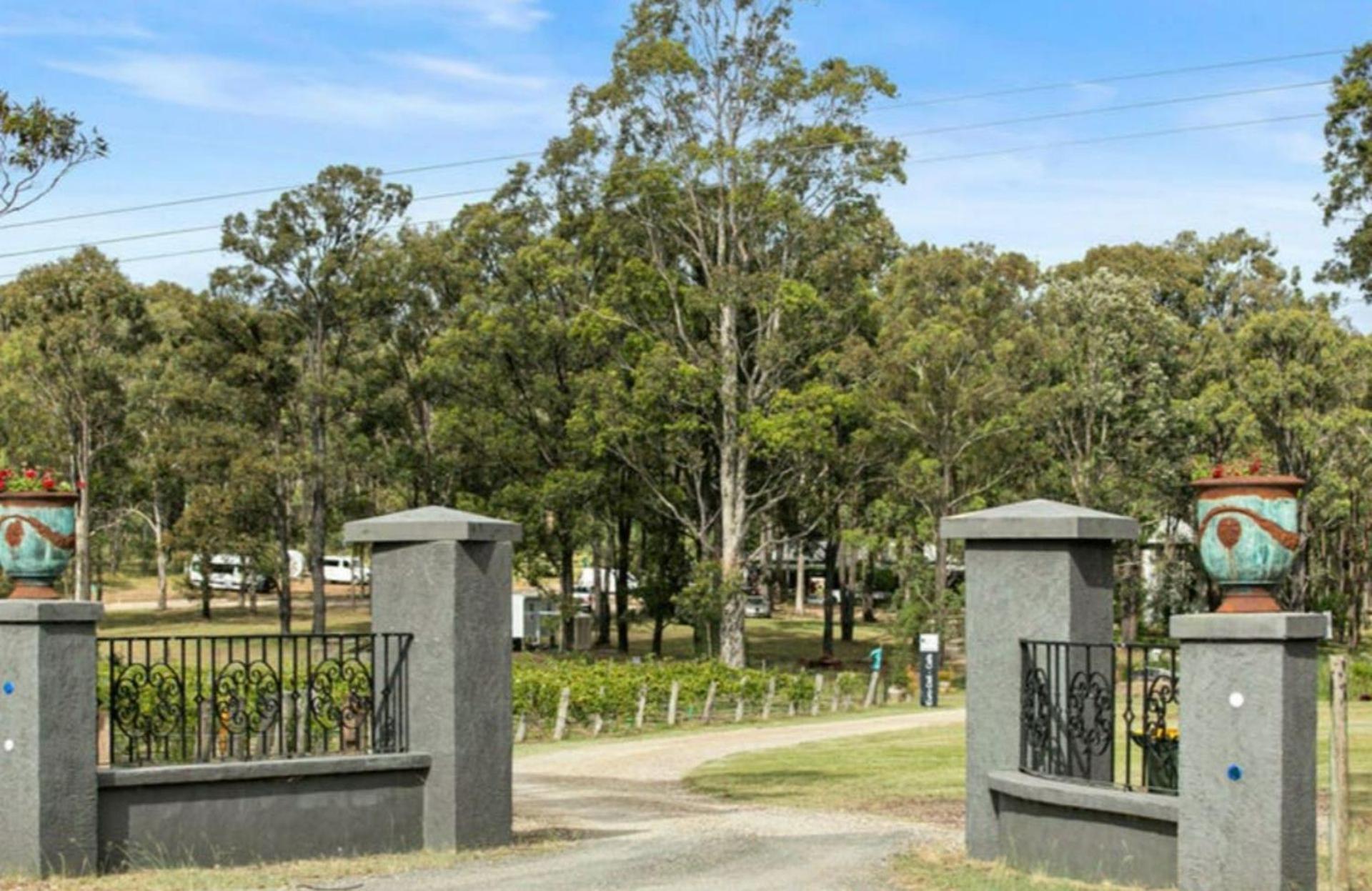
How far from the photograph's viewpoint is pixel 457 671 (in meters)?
13.6

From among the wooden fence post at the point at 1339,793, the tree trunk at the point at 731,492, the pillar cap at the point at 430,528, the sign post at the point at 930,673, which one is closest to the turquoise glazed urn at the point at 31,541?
the pillar cap at the point at 430,528

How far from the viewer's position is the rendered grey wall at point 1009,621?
12.9 metres

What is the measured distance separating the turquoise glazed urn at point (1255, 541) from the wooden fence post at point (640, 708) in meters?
25.5

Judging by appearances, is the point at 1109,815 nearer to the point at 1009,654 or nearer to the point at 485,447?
the point at 1009,654

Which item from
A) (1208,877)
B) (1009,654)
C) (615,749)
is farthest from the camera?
(615,749)

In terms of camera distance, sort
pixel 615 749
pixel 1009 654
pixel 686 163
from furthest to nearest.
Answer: pixel 686 163
pixel 615 749
pixel 1009 654

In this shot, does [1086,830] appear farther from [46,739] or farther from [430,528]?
[46,739]

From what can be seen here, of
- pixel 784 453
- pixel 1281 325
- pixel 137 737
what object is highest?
pixel 1281 325

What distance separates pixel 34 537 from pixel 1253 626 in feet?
25.5

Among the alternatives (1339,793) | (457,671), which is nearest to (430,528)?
(457,671)

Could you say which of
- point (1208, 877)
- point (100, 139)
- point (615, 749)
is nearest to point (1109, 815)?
point (1208, 877)

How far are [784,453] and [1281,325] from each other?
55.9ft

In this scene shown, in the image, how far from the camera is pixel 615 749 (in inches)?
1149

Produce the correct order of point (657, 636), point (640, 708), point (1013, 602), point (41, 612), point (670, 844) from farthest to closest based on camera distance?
1. point (657, 636)
2. point (640, 708)
3. point (670, 844)
4. point (1013, 602)
5. point (41, 612)
